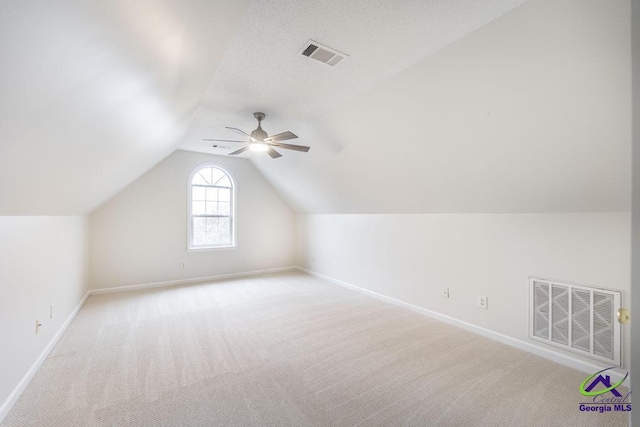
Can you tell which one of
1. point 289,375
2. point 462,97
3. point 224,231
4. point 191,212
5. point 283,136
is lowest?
point 289,375

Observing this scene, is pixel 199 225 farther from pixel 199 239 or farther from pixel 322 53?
pixel 322 53

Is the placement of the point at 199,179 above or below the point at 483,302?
above

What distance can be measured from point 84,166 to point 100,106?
3.21 feet

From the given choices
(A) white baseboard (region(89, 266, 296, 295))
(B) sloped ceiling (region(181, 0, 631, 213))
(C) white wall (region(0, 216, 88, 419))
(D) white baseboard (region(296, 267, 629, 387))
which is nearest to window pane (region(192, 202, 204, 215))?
(A) white baseboard (region(89, 266, 296, 295))

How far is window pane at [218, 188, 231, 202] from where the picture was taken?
566cm

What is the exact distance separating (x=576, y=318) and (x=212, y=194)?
557 centimetres

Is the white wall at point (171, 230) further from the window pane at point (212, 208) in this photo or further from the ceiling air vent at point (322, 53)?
the ceiling air vent at point (322, 53)

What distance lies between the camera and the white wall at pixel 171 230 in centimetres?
454

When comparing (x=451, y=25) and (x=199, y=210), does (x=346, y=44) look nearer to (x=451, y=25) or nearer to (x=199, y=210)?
(x=451, y=25)

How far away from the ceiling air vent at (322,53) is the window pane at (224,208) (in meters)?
4.25

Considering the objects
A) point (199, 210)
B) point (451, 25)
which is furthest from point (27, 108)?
point (199, 210)

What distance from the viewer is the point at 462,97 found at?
2113 millimetres

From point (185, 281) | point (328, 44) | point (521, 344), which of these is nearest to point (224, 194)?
point (185, 281)

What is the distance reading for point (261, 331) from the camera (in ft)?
10.2
